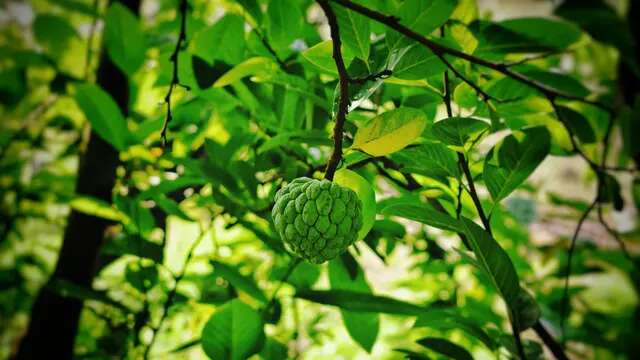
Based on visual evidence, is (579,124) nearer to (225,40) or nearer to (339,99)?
(339,99)

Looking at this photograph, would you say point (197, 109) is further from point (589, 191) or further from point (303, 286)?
point (589, 191)

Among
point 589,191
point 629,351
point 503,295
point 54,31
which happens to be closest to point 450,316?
point 503,295

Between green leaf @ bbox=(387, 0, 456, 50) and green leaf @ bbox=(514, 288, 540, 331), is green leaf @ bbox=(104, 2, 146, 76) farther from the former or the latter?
green leaf @ bbox=(514, 288, 540, 331)

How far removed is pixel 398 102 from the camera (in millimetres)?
867

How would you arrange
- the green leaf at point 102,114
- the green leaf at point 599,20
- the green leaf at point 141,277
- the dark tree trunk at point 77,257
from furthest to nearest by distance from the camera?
1. the dark tree trunk at point 77,257
2. the green leaf at point 141,277
3. the green leaf at point 102,114
4. the green leaf at point 599,20

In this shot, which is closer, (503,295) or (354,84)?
(354,84)

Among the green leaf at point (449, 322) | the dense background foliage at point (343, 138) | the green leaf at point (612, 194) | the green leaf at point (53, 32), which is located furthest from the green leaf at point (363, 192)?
the green leaf at point (53, 32)

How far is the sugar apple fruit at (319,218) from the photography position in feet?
1.61

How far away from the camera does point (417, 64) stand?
0.50 metres

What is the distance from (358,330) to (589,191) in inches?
215

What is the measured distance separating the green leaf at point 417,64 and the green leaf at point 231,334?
16.0 inches

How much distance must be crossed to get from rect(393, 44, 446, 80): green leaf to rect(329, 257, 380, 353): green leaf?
42cm

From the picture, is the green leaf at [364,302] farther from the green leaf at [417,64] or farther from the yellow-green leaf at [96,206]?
the yellow-green leaf at [96,206]

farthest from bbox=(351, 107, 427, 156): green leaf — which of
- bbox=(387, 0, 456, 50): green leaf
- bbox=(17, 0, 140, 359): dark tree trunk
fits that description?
bbox=(17, 0, 140, 359): dark tree trunk
